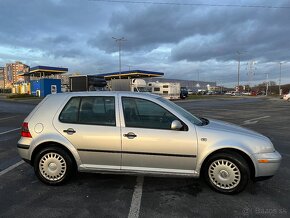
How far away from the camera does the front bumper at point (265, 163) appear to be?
437 cm

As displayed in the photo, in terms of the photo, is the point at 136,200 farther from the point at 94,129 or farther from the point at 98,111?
the point at 98,111

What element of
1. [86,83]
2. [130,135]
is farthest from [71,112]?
[86,83]

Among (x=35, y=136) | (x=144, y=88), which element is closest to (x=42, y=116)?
(x=35, y=136)

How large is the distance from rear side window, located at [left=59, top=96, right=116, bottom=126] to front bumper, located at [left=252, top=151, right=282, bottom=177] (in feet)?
7.46

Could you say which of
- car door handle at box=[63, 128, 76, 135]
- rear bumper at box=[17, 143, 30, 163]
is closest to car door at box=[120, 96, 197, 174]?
car door handle at box=[63, 128, 76, 135]

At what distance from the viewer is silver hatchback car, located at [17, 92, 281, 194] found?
4.41 m

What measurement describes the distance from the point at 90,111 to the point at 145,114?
92cm

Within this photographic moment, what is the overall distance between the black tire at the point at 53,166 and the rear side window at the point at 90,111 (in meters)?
0.56

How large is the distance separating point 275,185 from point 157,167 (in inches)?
80.9

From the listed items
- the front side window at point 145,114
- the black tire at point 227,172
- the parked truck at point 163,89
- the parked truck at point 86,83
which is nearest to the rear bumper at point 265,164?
the black tire at point 227,172

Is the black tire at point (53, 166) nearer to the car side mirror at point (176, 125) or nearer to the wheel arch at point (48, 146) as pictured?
the wheel arch at point (48, 146)

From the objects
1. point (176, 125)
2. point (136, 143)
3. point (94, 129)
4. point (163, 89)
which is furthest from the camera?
point (163, 89)

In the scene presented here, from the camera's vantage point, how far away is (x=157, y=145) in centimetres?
443

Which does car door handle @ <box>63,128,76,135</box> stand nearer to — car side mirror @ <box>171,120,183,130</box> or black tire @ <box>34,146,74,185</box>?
black tire @ <box>34,146,74,185</box>
